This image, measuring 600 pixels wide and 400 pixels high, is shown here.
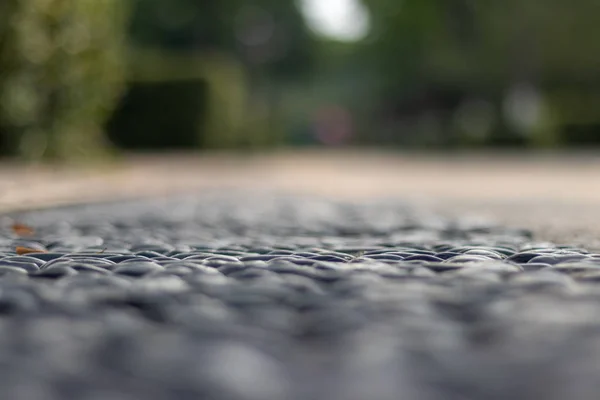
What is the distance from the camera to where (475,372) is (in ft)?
5.85

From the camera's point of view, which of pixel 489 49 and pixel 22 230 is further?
pixel 489 49

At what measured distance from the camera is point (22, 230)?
472 cm

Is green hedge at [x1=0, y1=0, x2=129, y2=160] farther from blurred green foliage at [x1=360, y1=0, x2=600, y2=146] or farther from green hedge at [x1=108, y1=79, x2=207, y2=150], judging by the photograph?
blurred green foliage at [x1=360, y1=0, x2=600, y2=146]

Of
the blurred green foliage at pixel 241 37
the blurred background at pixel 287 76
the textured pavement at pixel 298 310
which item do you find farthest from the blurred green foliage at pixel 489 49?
the textured pavement at pixel 298 310

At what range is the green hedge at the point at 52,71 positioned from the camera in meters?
11.2

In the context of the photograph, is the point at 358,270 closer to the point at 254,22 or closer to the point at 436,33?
the point at 436,33

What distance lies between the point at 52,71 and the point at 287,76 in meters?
26.7

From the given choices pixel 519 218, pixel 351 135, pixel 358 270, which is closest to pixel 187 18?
pixel 351 135

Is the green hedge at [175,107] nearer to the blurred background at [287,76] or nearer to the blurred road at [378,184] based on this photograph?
the blurred background at [287,76]

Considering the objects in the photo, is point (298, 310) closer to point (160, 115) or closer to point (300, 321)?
point (300, 321)

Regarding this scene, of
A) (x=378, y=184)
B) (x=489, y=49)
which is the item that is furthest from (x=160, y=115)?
(x=489, y=49)

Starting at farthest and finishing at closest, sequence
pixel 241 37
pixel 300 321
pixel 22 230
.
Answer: pixel 241 37, pixel 22 230, pixel 300 321

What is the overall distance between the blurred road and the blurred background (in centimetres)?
128

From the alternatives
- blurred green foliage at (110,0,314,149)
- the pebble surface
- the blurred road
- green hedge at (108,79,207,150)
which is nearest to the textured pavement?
the pebble surface
